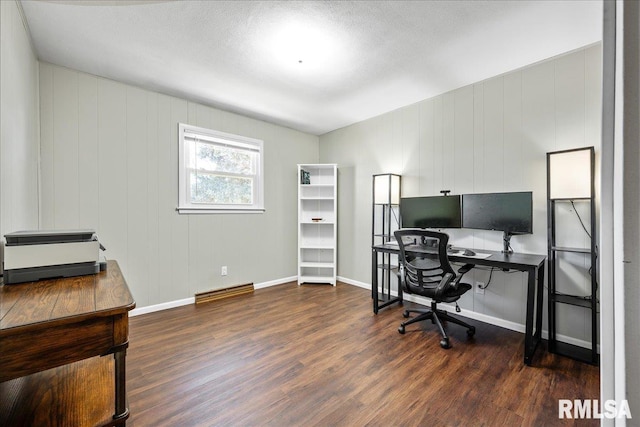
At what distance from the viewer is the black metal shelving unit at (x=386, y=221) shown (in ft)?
11.2

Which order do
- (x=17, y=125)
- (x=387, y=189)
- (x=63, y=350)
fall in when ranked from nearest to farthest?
(x=63, y=350), (x=17, y=125), (x=387, y=189)

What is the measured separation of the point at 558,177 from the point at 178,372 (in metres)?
3.27

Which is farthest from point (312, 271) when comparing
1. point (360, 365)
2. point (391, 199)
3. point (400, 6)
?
point (400, 6)

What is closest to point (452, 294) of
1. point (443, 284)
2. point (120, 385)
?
point (443, 284)

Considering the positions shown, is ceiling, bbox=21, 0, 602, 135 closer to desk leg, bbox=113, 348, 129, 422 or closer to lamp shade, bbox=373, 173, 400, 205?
lamp shade, bbox=373, 173, 400, 205

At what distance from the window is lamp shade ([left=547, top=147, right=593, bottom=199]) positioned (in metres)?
3.34

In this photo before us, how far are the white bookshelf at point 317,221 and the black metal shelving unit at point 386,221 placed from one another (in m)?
0.76

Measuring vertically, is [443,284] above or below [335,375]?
above

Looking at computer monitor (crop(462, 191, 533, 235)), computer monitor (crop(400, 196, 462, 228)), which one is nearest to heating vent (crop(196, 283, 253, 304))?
computer monitor (crop(400, 196, 462, 228))

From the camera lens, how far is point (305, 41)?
83.9 inches

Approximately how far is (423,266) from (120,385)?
2244 millimetres

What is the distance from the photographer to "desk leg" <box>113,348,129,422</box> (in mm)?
943

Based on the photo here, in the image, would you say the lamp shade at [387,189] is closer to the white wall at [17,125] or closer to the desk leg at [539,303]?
the desk leg at [539,303]

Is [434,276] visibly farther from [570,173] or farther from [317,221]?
[317,221]
